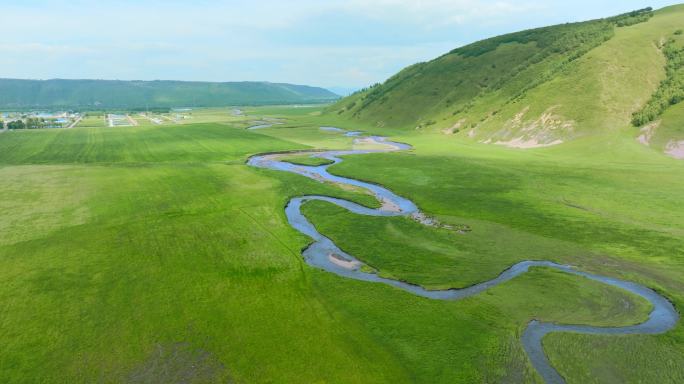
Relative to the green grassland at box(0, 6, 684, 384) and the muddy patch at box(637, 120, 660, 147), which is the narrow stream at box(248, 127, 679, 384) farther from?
the muddy patch at box(637, 120, 660, 147)

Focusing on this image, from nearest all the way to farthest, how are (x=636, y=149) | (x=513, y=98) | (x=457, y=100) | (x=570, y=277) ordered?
1. (x=570, y=277)
2. (x=636, y=149)
3. (x=513, y=98)
4. (x=457, y=100)

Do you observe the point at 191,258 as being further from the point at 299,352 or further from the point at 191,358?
the point at 299,352

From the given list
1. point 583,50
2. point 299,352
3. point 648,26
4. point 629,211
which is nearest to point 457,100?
point 583,50

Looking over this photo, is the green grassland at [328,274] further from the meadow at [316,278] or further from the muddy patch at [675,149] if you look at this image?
the muddy patch at [675,149]

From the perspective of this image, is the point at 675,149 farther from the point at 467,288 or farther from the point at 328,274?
the point at 328,274

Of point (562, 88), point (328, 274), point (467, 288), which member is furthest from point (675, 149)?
point (328, 274)

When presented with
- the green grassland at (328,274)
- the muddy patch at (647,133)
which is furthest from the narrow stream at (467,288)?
the muddy patch at (647,133)
